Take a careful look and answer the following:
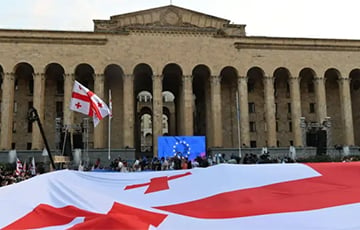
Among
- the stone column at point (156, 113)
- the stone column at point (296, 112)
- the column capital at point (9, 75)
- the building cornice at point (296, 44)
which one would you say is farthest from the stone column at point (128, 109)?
the stone column at point (296, 112)

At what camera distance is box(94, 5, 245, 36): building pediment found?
38.4 m

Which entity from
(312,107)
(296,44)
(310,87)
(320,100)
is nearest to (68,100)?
(296,44)

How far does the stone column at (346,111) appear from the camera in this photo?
3897 centimetres

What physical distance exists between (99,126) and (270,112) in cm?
1756

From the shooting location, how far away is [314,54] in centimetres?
4000

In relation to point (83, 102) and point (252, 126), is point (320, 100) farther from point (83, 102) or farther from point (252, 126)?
point (83, 102)

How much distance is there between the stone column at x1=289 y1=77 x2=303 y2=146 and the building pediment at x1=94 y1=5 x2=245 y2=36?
9386 mm

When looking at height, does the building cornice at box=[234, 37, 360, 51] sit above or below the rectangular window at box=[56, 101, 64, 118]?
above

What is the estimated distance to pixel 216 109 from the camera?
37.9m

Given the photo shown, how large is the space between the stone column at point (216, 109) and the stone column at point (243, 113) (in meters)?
2.23

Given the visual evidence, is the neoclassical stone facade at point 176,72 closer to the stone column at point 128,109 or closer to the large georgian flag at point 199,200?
the stone column at point 128,109

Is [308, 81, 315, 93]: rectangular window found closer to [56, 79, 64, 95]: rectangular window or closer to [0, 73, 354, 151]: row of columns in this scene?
[0, 73, 354, 151]: row of columns

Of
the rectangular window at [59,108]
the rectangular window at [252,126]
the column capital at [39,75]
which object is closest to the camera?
the column capital at [39,75]

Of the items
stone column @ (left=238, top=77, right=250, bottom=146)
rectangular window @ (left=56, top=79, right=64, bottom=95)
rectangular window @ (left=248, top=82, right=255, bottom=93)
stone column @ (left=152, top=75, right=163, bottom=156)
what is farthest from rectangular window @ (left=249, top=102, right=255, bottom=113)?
rectangular window @ (left=56, top=79, right=64, bottom=95)
